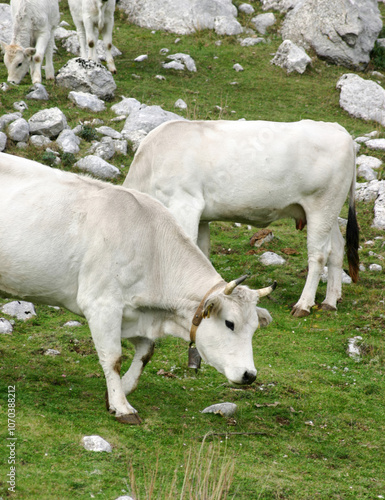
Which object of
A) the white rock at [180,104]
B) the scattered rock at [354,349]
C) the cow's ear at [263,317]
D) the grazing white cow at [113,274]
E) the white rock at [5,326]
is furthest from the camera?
the white rock at [180,104]

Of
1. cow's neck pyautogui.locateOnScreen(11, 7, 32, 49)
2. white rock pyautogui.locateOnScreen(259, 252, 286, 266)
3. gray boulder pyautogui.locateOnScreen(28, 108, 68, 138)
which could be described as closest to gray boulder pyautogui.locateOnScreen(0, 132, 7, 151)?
gray boulder pyautogui.locateOnScreen(28, 108, 68, 138)

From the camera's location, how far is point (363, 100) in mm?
18312

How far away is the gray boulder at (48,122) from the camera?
1389 centimetres

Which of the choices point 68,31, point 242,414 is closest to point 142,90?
point 68,31

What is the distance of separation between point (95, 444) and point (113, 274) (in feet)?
4.77

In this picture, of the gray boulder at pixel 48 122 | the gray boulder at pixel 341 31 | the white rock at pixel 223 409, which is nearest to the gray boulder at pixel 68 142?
the gray boulder at pixel 48 122

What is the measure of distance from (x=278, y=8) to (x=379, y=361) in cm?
1789

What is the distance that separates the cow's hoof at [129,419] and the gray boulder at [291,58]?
15907mm

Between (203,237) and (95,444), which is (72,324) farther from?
(95,444)

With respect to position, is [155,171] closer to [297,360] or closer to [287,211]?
[287,211]

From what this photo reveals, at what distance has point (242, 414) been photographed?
6.97 m

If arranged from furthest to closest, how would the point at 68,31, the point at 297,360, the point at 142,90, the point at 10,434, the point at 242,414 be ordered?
the point at 68,31
the point at 142,90
the point at 297,360
the point at 242,414
the point at 10,434

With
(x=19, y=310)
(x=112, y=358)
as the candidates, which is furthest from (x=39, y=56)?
(x=112, y=358)

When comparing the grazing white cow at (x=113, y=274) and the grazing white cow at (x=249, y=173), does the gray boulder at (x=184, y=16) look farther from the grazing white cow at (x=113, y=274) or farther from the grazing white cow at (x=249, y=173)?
the grazing white cow at (x=113, y=274)
